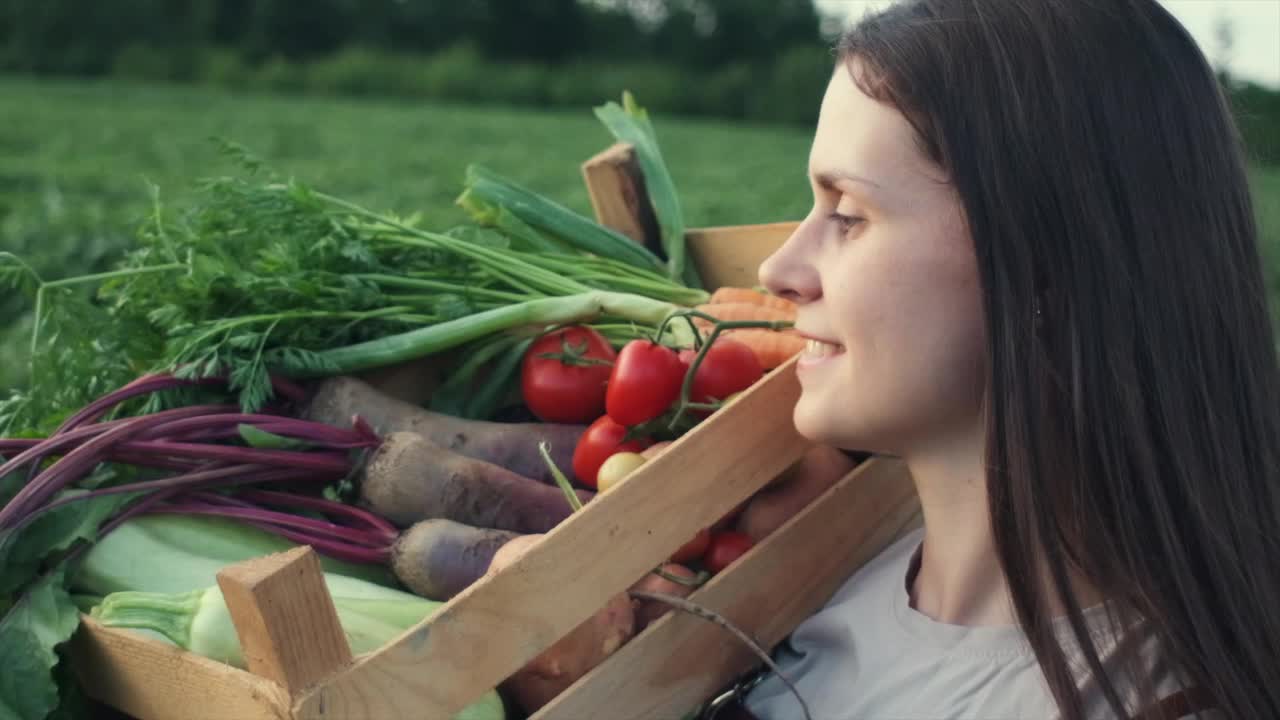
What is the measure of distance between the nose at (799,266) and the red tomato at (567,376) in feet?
1.90

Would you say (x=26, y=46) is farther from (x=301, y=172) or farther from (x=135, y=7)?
(x=301, y=172)

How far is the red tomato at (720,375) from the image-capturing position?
2.05 m

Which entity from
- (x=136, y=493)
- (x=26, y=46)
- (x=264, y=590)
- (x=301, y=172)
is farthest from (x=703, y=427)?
(x=26, y=46)

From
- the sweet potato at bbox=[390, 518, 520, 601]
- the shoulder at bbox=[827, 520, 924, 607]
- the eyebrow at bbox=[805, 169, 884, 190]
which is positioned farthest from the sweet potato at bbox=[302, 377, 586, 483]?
the eyebrow at bbox=[805, 169, 884, 190]

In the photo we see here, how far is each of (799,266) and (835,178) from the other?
0.12 meters

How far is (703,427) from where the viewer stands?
172cm

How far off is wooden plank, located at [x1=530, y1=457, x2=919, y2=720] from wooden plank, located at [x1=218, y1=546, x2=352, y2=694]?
1.24 feet

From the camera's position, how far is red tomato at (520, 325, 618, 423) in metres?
2.17

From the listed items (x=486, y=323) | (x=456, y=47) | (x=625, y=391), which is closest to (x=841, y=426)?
(x=625, y=391)

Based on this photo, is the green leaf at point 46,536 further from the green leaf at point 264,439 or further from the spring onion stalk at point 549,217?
the spring onion stalk at point 549,217

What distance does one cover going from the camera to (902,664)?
5.46ft

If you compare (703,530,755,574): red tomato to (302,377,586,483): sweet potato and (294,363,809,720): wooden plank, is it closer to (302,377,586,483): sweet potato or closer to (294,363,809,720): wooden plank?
(294,363,809,720): wooden plank

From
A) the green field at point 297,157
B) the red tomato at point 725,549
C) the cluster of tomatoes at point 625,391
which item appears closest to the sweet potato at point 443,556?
the cluster of tomatoes at point 625,391

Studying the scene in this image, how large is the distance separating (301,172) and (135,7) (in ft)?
91.8
